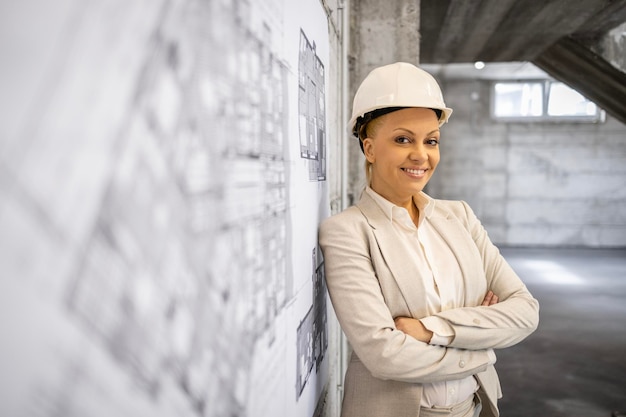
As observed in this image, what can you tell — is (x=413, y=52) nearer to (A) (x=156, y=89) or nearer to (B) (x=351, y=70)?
(B) (x=351, y=70)

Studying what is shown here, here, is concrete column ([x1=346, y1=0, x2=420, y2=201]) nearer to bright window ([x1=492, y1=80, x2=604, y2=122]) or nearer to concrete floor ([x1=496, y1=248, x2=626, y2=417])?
concrete floor ([x1=496, y1=248, x2=626, y2=417])

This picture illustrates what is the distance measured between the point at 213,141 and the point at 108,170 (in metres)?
0.24

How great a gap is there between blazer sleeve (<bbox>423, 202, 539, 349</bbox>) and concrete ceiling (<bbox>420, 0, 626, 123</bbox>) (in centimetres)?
292

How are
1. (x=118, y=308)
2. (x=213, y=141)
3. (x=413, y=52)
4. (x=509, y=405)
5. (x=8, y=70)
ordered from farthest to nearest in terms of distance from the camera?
(x=509, y=405), (x=413, y=52), (x=213, y=141), (x=118, y=308), (x=8, y=70)

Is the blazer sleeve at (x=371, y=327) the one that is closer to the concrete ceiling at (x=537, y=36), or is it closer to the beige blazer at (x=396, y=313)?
the beige blazer at (x=396, y=313)

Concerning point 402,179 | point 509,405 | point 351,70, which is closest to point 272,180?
point 402,179

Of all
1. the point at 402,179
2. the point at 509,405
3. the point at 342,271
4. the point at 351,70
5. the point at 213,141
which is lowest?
the point at 509,405

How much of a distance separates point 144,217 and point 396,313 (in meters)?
1.09

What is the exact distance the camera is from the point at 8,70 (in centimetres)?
34

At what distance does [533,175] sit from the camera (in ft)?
36.8

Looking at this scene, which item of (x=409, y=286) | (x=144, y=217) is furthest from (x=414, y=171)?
(x=144, y=217)

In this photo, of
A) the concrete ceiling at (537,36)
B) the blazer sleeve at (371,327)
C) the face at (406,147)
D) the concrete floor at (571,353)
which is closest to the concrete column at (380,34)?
the concrete ceiling at (537,36)

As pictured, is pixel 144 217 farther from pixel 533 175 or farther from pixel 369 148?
pixel 533 175

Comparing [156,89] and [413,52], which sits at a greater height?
[413,52]
